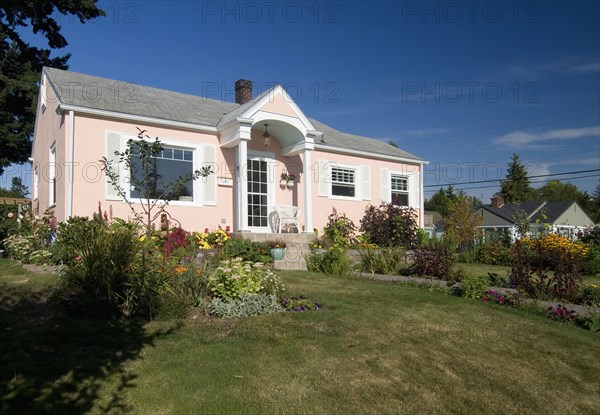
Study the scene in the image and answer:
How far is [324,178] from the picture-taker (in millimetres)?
15812

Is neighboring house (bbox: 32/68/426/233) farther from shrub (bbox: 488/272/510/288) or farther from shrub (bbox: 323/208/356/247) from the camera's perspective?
shrub (bbox: 488/272/510/288)

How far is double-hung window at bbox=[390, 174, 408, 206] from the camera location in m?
17.9

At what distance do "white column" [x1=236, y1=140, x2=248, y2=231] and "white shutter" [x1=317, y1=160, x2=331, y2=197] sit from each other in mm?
3166

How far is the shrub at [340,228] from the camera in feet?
49.1

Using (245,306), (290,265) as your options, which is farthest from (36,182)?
(245,306)

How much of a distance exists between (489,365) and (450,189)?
55160mm

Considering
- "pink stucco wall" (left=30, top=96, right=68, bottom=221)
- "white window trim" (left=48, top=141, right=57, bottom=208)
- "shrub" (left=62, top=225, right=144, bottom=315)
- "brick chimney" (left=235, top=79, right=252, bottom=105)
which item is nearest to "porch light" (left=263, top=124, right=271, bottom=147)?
"brick chimney" (left=235, top=79, right=252, bottom=105)

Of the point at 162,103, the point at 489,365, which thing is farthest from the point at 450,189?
the point at 489,365

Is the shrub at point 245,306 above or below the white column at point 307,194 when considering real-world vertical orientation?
below

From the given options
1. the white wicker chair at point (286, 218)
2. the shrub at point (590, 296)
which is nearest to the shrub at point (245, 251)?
the white wicker chair at point (286, 218)

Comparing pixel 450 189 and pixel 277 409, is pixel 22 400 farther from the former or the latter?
pixel 450 189

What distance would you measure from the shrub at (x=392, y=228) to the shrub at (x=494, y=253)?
2.49 m

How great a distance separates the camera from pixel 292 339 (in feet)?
16.5

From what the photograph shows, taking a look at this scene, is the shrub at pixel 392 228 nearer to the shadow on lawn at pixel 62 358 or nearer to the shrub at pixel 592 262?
the shrub at pixel 592 262
